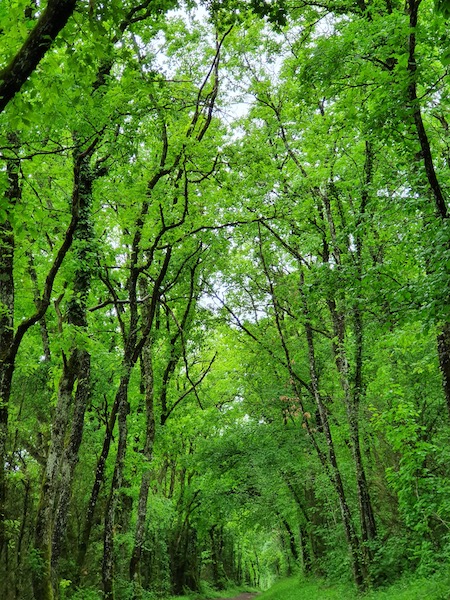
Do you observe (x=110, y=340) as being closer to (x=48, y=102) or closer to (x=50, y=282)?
(x=50, y=282)

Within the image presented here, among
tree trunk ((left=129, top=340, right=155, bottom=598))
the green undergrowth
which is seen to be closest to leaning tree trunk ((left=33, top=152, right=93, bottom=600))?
tree trunk ((left=129, top=340, right=155, bottom=598))

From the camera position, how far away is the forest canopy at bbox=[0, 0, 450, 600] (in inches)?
247

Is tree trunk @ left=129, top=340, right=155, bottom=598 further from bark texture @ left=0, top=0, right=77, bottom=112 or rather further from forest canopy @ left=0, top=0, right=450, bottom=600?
bark texture @ left=0, top=0, right=77, bottom=112

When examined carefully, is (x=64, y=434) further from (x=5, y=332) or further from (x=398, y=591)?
(x=398, y=591)

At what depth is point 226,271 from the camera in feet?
60.9

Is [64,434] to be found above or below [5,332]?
below

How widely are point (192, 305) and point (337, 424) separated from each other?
23.8 feet

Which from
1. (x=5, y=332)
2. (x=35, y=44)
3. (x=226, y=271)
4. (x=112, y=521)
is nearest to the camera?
(x=35, y=44)

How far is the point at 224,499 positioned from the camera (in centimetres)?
1812

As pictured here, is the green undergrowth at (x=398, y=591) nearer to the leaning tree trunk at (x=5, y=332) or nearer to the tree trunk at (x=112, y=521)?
the tree trunk at (x=112, y=521)

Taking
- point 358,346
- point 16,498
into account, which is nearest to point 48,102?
point 358,346

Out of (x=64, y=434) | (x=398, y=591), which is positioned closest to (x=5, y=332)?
(x=64, y=434)

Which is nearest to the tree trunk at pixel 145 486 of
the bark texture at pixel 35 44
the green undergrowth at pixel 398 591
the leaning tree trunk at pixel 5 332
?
the leaning tree trunk at pixel 5 332

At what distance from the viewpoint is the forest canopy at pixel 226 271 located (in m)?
6.27
